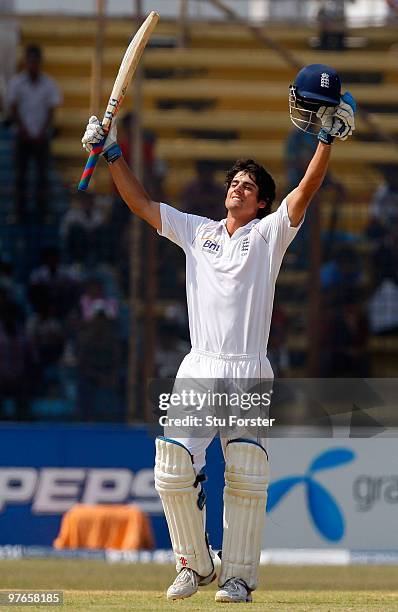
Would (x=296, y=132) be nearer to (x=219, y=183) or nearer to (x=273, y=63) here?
(x=219, y=183)

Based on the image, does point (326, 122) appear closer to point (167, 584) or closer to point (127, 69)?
point (127, 69)

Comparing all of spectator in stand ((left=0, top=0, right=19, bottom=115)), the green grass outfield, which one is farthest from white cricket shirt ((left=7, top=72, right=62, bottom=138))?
the green grass outfield

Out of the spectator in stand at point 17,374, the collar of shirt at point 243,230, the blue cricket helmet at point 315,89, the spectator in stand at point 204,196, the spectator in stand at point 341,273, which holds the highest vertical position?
the blue cricket helmet at point 315,89

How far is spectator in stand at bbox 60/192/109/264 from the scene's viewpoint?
→ 41.2 ft

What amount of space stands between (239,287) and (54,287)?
6.59m

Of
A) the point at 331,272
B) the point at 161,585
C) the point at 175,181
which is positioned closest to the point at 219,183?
the point at 175,181

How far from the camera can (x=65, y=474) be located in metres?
10.1

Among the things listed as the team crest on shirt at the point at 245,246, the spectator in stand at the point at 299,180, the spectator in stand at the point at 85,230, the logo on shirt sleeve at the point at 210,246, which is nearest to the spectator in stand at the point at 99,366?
the spectator in stand at the point at 85,230

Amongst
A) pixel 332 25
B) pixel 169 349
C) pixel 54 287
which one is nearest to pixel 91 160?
pixel 169 349

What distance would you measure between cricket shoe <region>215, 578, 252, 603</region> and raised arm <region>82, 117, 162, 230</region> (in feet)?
5.40

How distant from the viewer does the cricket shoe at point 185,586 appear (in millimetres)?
5945

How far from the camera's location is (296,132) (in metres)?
13.6

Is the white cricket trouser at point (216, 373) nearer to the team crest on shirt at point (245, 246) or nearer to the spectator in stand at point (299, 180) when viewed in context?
the team crest on shirt at point (245, 246)

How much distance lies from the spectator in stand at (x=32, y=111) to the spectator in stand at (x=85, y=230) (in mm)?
554
